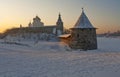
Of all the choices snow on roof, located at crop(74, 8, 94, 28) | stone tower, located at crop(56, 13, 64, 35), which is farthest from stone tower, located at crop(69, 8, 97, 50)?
stone tower, located at crop(56, 13, 64, 35)

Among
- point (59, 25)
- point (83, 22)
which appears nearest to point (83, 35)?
point (83, 22)

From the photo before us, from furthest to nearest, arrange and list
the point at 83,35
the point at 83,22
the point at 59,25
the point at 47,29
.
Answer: the point at 59,25 < the point at 47,29 < the point at 83,22 < the point at 83,35

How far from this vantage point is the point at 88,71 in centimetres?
1491

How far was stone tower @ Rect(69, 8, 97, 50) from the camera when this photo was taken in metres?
37.5

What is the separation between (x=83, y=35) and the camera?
37.7 metres

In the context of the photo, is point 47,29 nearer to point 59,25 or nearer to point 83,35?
point 59,25

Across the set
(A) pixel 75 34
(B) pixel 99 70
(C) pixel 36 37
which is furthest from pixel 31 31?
(B) pixel 99 70

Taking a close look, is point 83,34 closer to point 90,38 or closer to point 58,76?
point 90,38

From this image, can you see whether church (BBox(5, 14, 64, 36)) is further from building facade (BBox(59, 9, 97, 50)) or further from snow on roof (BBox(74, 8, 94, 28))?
building facade (BBox(59, 9, 97, 50))

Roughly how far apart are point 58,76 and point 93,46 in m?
24.9

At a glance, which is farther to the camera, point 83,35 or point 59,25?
point 59,25

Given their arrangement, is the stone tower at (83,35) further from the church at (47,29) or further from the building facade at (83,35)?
the church at (47,29)

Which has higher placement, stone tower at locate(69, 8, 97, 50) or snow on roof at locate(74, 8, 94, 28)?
snow on roof at locate(74, 8, 94, 28)

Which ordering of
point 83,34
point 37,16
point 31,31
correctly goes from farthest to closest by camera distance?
point 37,16
point 31,31
point 83,34
